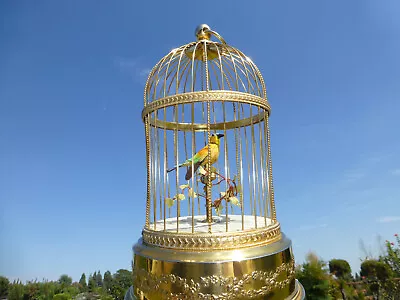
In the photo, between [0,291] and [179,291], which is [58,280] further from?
[179,291]

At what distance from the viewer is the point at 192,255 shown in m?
1.78

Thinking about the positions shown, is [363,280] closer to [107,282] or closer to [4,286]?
[107,282]

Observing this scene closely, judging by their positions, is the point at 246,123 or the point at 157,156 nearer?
the point at 157,156

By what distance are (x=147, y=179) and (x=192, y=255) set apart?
31.0 inches

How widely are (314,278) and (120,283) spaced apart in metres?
4.34

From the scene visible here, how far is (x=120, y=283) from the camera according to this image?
6125 mm

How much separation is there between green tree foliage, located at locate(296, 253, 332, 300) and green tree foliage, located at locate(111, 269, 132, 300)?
12.4 feet

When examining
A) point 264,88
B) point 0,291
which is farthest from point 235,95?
point 0,291

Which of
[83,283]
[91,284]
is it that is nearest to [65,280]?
[83,283]

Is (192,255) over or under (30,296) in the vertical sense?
over

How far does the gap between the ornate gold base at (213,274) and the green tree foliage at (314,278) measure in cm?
378

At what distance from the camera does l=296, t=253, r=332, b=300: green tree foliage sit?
16.3 ft

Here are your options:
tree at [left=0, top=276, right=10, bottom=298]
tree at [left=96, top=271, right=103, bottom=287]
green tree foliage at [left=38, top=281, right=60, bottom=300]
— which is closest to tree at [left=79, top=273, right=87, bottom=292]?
tree at [left=96, top=271, right=103, bottom=287]

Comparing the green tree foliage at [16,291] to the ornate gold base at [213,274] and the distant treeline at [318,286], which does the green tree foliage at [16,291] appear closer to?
the distant treeline at [318,286]
